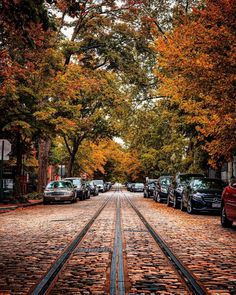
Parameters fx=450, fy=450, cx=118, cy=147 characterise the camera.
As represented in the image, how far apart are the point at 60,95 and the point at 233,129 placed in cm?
1026

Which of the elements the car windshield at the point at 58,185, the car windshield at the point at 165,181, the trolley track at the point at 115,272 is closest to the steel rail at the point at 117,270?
the trolley track at the point at 115,272

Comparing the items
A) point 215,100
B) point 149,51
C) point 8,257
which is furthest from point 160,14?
point 8,257

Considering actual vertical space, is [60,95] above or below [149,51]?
below

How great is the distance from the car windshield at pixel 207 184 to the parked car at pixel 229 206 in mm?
5410

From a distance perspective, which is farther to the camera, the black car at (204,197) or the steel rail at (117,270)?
the black car at (204,197)

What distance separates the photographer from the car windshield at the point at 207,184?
63.1ft

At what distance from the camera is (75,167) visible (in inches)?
2331

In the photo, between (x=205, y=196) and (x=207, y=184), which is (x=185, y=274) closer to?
(x=205, y=196)

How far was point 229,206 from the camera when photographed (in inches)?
504

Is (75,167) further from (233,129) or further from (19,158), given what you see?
(233,129)

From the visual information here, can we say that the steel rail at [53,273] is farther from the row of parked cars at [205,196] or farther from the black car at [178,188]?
the black car at [178,188]

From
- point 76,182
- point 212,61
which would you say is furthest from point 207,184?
point 76,182

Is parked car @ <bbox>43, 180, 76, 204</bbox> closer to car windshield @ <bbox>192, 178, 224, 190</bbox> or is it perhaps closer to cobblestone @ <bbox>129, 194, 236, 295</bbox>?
car windshield @ <bbox>192, 178, 224, 190</bbox>

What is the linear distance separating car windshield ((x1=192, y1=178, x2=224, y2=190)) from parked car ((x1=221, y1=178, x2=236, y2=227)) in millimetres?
5410
